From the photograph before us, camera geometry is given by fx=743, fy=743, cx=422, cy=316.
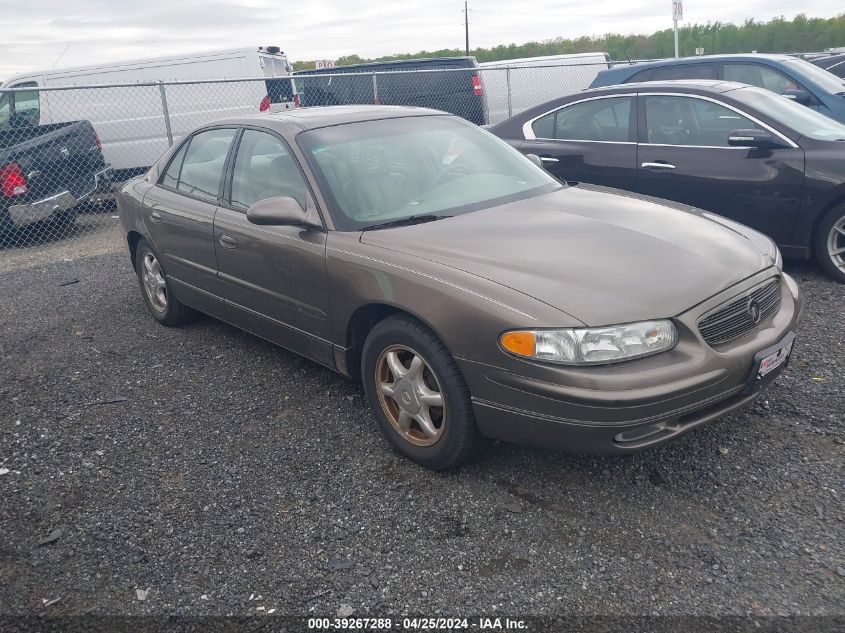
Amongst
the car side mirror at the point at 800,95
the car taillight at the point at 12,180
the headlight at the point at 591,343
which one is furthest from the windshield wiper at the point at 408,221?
the car taillight at the point at 12,180

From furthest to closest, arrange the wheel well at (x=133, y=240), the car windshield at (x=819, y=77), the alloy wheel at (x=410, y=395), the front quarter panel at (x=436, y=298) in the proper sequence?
the car windshield at (x=819, y=77)
the wheel well at (x=133, y=240)
the alloy wheel at (x=410, y=395)
the front quarter panel at (x=436, y=298)

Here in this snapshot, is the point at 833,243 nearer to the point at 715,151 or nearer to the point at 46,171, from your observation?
the point at 715,151

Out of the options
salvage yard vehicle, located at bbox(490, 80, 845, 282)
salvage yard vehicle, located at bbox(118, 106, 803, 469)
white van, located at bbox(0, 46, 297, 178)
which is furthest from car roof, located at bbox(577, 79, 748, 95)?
white van, located at bbox(0, 46, 297, 178)

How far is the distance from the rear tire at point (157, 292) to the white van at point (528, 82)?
818cm

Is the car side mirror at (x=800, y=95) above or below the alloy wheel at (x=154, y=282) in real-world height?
above

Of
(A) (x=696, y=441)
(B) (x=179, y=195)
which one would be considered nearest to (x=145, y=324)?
(B) (x=179, y=195)

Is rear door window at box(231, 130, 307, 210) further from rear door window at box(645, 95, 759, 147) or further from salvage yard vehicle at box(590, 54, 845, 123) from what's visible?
salvage yard vehicle at box(590, 54, 845, 123)

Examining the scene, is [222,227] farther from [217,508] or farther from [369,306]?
[217,508]

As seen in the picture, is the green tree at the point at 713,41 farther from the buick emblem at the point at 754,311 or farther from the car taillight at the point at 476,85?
the buick emblem at the point at 754,311

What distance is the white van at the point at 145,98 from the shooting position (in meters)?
11.8

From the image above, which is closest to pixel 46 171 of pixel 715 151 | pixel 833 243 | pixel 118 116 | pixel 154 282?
pixel 118 116

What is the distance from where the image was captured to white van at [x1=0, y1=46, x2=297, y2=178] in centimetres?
1178

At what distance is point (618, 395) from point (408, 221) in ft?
4.74

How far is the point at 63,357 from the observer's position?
17.3 ft
